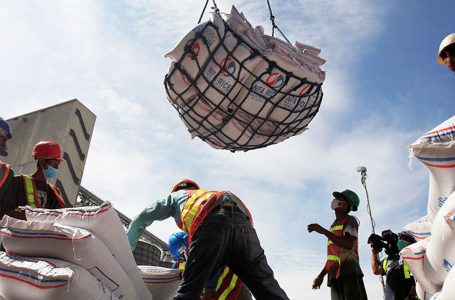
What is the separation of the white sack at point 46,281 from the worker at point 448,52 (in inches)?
72.7

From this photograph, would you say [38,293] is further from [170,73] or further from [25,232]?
[170,73]

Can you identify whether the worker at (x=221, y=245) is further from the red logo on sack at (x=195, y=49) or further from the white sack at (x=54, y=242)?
the red logo on sack at (x=195, y=49)

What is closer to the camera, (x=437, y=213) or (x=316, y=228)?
(x=437, y=213)

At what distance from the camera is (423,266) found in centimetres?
202

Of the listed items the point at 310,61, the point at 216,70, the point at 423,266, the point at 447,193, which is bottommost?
the point at 423,266

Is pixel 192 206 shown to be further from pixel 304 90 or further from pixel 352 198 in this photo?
pixel 352 198

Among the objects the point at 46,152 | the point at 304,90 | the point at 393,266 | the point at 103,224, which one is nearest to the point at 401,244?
the point at 393,266

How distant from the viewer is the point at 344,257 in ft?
Answer: 12.5

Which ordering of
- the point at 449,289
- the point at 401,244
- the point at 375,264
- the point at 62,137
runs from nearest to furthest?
the point at 449,289, the point at 401,244, the point at 375,264, the point at 62,137

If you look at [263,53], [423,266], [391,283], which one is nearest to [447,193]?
[423,266]

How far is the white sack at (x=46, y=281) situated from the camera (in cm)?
206

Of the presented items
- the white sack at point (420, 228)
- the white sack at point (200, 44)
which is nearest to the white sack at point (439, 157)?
the white sack at point (420, 228)

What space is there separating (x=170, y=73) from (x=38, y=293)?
5.18 feet

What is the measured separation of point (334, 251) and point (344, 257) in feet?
0.35
